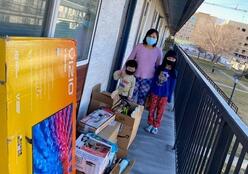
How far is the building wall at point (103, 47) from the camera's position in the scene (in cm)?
375

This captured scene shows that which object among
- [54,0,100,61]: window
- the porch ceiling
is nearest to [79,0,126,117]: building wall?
[54,0,100,61]: window

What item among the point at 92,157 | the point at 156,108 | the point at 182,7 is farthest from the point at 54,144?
the point at 182,7

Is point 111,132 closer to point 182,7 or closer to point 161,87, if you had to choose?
point 161,87

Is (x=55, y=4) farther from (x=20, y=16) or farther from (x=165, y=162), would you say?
(x=165, y=162)

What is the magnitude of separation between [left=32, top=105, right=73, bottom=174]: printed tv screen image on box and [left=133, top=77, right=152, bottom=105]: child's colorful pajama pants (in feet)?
8.03

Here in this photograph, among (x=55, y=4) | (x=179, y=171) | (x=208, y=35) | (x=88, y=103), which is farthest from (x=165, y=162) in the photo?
(x=208, y=35)

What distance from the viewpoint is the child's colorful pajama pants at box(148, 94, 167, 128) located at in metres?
4.68

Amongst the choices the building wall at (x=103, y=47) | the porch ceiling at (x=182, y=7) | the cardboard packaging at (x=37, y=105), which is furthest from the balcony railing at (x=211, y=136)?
the porch ceiling at (x=182, y=7)

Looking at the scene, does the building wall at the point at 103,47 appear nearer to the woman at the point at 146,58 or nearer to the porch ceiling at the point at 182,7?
the woman at the point at 146,58

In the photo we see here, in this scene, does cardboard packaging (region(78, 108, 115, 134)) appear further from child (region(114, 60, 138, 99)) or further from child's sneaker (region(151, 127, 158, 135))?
child's sneaker (region(151, 127, 158, 135))

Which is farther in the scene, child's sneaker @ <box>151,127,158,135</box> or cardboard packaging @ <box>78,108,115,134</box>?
child's sneaker @ <box>151,127,158,135</box>

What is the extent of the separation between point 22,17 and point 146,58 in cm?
257

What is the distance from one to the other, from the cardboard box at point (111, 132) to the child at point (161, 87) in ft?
3.64

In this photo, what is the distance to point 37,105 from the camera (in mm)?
1661
